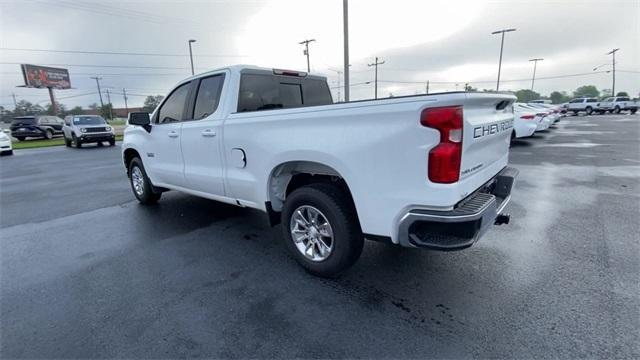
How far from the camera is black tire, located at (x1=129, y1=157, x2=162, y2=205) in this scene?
553 centimetres

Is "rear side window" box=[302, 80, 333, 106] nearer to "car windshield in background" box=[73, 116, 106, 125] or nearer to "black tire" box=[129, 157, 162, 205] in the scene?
"black tire" box=[129, 157, 162, 205]

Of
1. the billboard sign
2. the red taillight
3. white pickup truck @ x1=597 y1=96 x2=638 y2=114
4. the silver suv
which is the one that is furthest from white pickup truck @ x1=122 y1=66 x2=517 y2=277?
the billboard sign

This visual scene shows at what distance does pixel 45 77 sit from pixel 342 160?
61.7 metres

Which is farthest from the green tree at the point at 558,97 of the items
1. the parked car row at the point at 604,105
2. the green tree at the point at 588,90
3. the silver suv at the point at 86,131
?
the silver suv at the point at 86,131

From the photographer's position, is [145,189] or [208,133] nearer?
[208,133]

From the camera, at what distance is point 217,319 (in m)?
2.51

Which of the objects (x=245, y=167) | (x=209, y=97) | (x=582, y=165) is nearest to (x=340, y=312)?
(x=245, y=167)

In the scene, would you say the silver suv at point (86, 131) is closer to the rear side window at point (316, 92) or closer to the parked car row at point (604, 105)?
the rear side window at point (316, 92)

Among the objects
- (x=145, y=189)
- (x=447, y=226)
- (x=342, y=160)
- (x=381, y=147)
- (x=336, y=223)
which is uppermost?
(x=381, y=147)

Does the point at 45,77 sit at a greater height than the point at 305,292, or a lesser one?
greater

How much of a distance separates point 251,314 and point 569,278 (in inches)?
111

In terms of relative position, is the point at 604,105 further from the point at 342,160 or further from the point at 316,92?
the point at 342,160

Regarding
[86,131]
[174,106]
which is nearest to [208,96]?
[174,106]

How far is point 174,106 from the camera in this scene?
4672 millimetres
